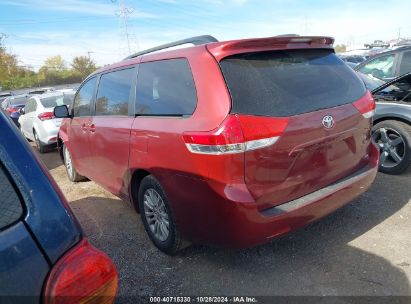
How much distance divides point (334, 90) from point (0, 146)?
2.58 metres

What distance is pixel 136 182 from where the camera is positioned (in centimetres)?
354

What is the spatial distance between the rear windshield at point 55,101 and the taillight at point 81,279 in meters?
8.14

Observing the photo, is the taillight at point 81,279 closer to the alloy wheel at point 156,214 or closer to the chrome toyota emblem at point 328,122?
the alloy wheel at point 156,214

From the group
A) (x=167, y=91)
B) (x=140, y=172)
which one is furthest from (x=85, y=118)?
(x=167, y=91)

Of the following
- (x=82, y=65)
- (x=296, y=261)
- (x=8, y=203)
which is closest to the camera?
(x=8, y=203)

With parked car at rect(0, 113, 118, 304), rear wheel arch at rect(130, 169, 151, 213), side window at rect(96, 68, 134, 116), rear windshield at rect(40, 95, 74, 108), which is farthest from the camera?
rear windshield at rect(40, 95, 74, 108)

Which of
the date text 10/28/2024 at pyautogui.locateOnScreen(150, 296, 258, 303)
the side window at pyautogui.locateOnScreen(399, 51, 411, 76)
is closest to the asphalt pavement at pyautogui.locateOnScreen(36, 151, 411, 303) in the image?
the date text 10/28/2024 at pyautogui.locateOnScreen(150, 296, 258, 303)

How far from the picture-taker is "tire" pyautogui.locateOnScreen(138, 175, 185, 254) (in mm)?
3070

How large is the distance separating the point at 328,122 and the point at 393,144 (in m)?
2.44

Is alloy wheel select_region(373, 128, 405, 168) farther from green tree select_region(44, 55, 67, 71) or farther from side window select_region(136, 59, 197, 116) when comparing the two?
green tree select_region(44, 55, 67, 71)

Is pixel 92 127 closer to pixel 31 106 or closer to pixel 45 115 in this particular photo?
pixel 45 115

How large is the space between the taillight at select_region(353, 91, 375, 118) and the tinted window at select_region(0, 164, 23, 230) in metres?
2.73

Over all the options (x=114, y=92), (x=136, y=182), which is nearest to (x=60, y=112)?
(x=114, y=92)

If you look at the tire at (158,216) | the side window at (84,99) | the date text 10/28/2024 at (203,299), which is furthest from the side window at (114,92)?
the date text 10/28/2024 at (203,299)
